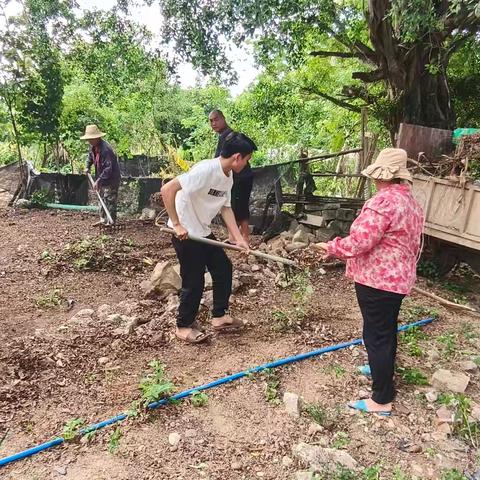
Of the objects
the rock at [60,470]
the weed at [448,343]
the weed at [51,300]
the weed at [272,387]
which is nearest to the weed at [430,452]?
the weed at [272,387]

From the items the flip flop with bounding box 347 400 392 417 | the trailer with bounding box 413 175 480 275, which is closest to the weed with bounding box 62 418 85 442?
the flip flop with bounding box 347 400 392 417

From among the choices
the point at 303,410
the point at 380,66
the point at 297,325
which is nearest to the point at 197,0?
the point at 380,66

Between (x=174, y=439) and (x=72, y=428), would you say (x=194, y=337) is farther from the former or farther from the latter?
(x=72, y=428)

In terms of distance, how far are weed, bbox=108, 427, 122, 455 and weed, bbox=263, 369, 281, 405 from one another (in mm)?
954

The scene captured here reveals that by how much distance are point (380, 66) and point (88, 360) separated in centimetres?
677

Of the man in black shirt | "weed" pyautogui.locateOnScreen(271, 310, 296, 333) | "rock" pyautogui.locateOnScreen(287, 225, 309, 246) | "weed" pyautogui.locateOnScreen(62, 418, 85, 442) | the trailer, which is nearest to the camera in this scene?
"weed" pyautogui.locateOnScreen(62, 418, 85, 442)

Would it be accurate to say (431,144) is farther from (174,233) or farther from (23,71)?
(23,71)

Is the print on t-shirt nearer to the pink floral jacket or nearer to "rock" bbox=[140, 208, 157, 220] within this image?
the pink floral jacket

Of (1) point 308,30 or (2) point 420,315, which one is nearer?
(2) point 420,315

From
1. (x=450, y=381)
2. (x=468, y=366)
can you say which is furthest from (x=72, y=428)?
(x=468, y=366)

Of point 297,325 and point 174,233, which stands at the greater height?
point 174,233

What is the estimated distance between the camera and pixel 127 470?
2.38 meters

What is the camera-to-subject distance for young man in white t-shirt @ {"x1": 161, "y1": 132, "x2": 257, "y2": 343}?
10.9 ft

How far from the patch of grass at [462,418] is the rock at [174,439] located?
65.6 inches
